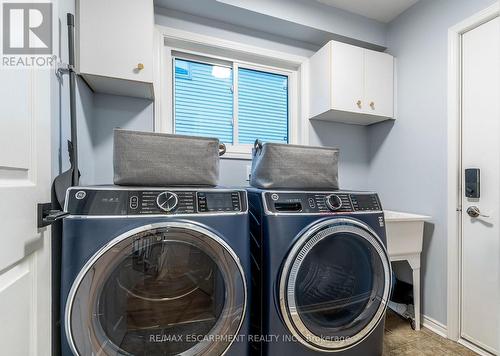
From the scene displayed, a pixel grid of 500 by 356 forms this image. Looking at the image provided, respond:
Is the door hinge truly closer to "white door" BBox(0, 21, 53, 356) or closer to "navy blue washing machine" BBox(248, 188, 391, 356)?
"white door" BBox(0, 21, 53, 356)

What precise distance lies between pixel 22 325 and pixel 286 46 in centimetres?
238

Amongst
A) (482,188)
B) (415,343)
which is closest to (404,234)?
(482,188)

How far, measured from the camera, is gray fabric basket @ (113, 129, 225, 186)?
1.06 metres

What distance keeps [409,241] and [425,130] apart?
2.82 feet

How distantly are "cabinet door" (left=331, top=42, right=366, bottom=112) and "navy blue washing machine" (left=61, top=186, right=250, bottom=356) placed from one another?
4.40 ft

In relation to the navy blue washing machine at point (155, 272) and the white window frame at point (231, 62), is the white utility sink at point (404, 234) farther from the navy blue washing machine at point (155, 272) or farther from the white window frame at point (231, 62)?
the navy blue washing machine at point (155, 272)

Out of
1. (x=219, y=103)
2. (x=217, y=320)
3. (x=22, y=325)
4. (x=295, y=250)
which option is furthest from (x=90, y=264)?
(x=219, y=103)

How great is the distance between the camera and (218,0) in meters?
1.72

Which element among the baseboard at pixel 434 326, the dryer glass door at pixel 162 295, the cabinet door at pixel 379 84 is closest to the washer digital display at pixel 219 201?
the dryer glass door at pixel 162 295

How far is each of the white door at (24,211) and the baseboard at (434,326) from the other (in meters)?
2.27

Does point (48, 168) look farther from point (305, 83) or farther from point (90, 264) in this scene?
point (305, 83)

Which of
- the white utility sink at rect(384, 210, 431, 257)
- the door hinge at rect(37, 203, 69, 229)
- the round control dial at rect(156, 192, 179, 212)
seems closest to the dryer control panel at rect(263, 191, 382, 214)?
the round control dial at rect(156, 192, 179, 212)

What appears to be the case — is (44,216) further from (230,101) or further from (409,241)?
(409,241)

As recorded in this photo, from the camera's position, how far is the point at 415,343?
1.64 metres
